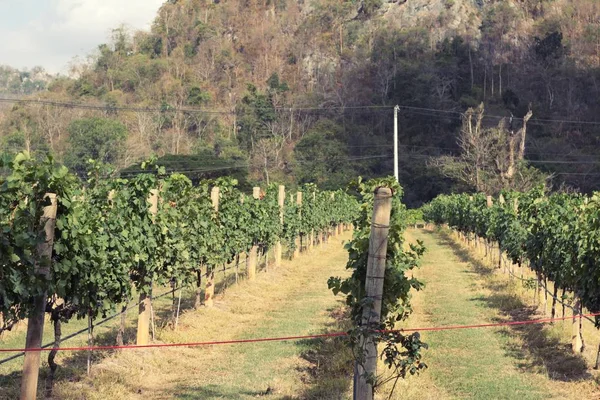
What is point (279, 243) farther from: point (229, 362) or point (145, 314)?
Answer: point (229, 362)

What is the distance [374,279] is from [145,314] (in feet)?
20.6

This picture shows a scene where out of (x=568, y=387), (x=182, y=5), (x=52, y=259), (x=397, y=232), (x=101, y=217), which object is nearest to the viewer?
(x=52, y=259)

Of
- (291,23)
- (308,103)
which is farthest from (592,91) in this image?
(291,23)

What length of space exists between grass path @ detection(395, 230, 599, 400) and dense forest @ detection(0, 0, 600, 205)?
139ft

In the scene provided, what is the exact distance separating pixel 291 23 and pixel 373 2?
13.9 m

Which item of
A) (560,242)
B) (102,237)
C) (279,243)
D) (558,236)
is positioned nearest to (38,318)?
(102,237)

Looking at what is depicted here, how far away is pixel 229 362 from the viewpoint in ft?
37.4

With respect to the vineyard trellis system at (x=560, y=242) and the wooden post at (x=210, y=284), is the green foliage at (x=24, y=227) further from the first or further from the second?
the wooden post at (x=210, y=284)

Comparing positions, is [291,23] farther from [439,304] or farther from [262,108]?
[439,304]

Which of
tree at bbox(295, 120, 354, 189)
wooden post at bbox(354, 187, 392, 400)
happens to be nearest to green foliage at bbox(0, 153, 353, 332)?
wooden post at bbox(354, 187, 392, 400)

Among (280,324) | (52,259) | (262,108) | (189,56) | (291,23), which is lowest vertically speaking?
(280,324)

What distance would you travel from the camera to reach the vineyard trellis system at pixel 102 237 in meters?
7.12

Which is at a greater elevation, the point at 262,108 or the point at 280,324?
the point at 262,108

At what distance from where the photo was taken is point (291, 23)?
130125 mm
